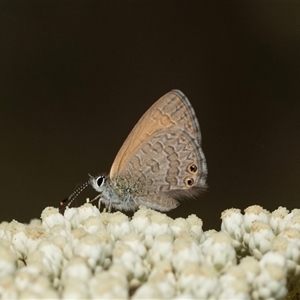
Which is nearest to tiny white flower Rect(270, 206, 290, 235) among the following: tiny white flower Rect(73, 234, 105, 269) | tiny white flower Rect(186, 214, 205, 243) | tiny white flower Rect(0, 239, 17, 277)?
tiny white flower Rect(186, 214, 205, 243)

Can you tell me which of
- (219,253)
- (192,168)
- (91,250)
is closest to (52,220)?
(91,250)

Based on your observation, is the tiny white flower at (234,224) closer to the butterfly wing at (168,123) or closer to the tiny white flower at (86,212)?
the tiny white flower at (86,212)

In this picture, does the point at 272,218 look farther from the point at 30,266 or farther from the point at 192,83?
the point at 192,83

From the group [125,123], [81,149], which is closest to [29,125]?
[81,149]

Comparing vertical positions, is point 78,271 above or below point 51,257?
below

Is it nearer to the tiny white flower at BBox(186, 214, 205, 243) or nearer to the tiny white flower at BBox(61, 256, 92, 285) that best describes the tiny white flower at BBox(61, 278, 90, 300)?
the tiny white flower at BBox(61, 256, 92, 285)

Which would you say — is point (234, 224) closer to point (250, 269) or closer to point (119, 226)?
point (119, 226)
